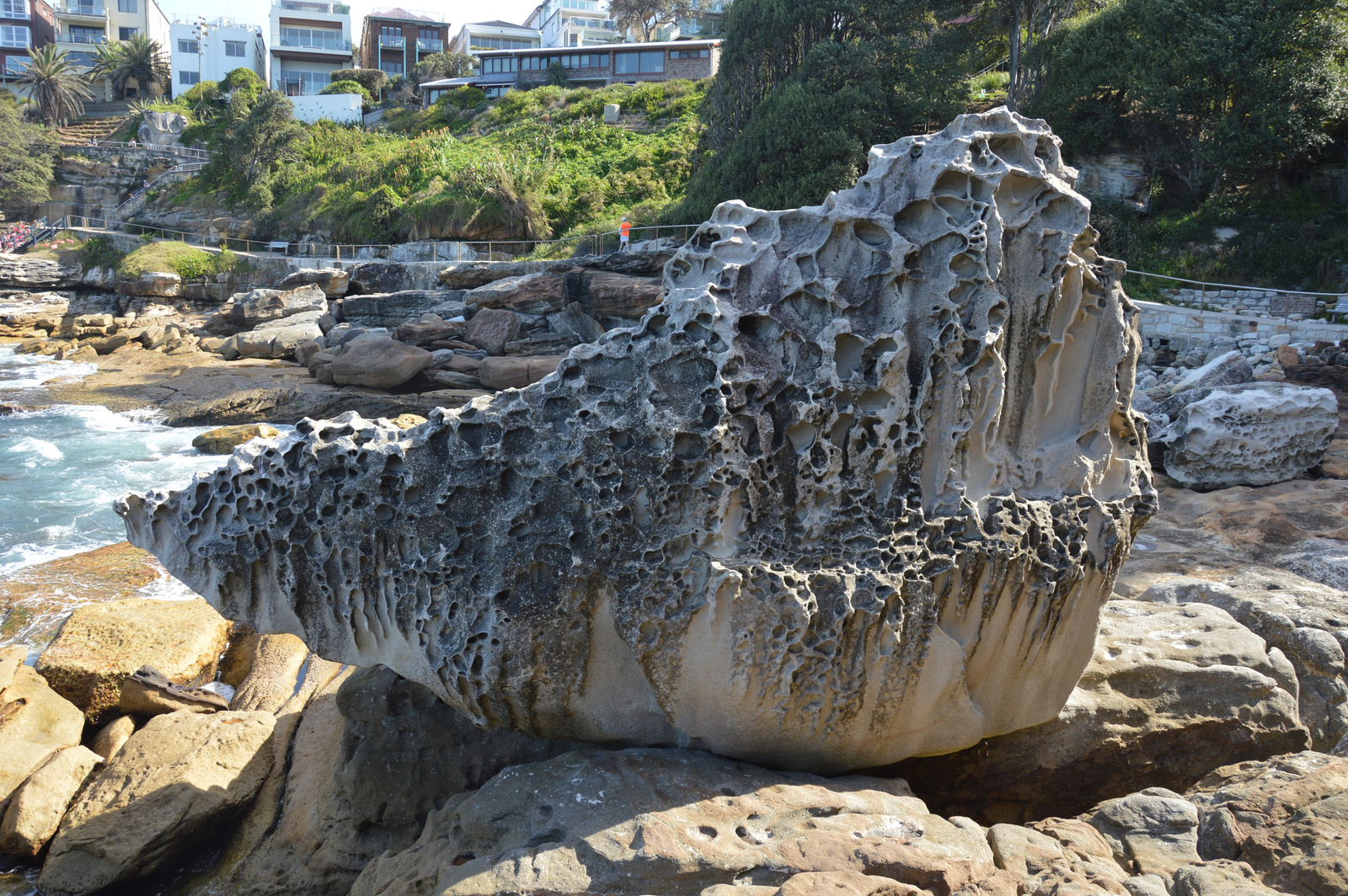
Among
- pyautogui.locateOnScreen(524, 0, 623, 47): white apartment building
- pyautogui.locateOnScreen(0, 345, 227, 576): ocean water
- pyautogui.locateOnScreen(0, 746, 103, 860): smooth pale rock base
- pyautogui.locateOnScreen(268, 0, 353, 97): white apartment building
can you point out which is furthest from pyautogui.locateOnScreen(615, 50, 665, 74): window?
pyautogui.locateOnScreen(0, 746, 103, 860): smooth pale rock base

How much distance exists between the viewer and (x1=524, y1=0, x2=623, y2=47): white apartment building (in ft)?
199

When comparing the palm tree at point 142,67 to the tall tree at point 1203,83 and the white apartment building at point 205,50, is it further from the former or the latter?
the tall tree at point 1203,83

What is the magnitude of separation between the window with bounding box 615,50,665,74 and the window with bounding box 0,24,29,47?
37.1 metres

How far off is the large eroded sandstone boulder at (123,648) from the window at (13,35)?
61.3m

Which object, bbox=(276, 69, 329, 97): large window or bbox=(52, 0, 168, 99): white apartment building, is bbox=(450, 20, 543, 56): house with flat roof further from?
bbox=(52, 0, 168, 99): white apartment building

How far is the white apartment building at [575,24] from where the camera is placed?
199 feet

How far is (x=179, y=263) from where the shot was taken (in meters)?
28.6

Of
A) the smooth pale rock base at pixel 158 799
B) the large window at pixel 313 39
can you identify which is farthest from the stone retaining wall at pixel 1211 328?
the large window at pixel 313 39

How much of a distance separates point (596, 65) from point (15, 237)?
2588 cm

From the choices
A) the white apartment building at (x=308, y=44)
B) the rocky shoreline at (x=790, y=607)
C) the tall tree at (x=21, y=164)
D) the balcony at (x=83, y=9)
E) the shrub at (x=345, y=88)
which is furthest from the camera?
the balcony at (x=83, y=9)

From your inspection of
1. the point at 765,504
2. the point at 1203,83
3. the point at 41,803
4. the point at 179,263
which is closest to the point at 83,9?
the point at 179,263

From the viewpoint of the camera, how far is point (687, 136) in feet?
108

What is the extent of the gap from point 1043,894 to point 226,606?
3326mm

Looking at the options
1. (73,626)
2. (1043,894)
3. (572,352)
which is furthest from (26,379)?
(1043,894)
